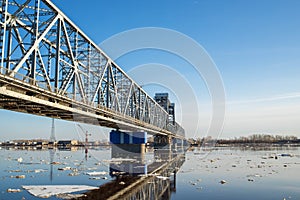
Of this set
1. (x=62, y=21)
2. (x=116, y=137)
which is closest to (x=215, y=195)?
(x=62, y=21)


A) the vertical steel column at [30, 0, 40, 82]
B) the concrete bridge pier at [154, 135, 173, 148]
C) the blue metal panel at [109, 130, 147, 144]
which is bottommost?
the concrete bridge pier at [154, 135, 173, 148]

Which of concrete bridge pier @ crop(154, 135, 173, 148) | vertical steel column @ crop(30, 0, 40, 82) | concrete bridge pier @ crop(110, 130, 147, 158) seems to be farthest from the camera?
concrete bridge pier @ crop(154, 135, 173, 148)

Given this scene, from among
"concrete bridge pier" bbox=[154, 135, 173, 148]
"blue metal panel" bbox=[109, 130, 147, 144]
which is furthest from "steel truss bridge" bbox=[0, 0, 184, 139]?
"concrete bridge pier" bbox=[154, 135, 173, 148]

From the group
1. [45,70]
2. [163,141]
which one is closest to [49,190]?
[45,70]

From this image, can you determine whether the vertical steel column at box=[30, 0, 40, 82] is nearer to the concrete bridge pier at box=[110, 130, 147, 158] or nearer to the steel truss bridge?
the steel truss bridge

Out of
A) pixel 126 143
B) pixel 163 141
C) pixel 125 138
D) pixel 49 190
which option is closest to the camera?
pixel 49 190

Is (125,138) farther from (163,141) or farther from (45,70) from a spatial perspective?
(163,141)

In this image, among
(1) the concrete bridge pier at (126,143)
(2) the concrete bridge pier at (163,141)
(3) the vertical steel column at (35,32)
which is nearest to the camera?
(3) the vertical steel column at (35,32)

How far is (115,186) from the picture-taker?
74.0ft

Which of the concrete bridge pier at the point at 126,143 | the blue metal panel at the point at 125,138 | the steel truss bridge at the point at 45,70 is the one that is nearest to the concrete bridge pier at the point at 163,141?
the concrete bridge pier at the point at 126,143

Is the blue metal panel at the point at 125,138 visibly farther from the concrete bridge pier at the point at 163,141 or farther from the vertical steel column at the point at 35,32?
the concrete bridge pier at the point at 163,141

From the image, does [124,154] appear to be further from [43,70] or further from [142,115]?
[43,70]

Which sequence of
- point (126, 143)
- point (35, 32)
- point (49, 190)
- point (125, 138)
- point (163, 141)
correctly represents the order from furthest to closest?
point (163, 141)
point (126, 143)
point (125, 138)
point (35, 32)
point (49, 190)

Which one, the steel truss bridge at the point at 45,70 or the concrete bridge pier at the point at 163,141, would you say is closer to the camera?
the steel truss bridge at the point at 45,70
